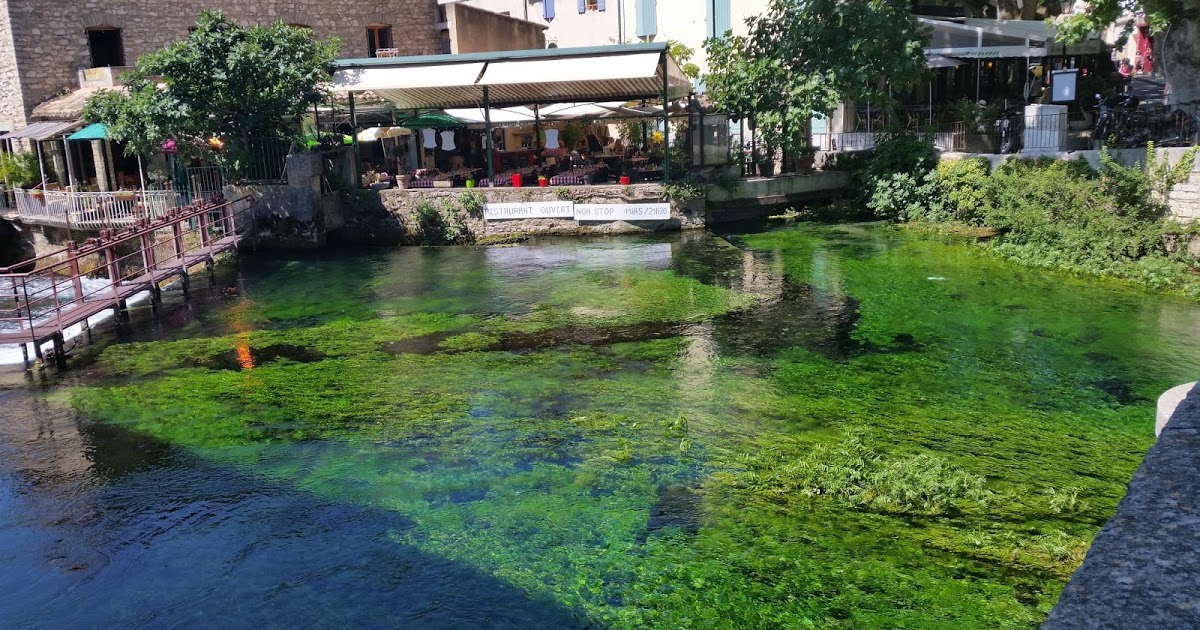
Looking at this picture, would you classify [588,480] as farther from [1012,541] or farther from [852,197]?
[852,197]

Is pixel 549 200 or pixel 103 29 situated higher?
pixel 103 29

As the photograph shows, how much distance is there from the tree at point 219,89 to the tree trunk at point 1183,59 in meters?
16.4

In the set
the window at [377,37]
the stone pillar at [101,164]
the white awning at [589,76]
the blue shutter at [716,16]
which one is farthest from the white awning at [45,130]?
the blue shutter at [716,16]

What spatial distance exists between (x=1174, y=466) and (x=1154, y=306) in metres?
11.2

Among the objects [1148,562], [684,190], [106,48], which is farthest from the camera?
[106,48]

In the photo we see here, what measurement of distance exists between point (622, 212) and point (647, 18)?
32.2 feet

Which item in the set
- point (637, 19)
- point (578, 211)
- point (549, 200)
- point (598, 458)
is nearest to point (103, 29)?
point (549, 200)

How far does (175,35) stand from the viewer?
25.8 meters

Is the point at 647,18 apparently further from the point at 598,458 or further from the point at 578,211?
the point at 598,458

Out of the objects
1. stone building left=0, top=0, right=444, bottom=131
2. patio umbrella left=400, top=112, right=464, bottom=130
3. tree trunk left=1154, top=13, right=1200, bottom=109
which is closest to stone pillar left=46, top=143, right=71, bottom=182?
stone building left=0, top=0, right=444, bottom=131

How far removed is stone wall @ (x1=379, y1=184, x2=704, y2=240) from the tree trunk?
9218mm

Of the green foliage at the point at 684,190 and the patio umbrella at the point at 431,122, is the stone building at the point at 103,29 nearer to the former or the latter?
the patio umbrella at the point at 431,122

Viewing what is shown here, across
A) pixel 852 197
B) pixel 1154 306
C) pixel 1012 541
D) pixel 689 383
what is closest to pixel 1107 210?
pixel 1154 306

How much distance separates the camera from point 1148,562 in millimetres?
2832
